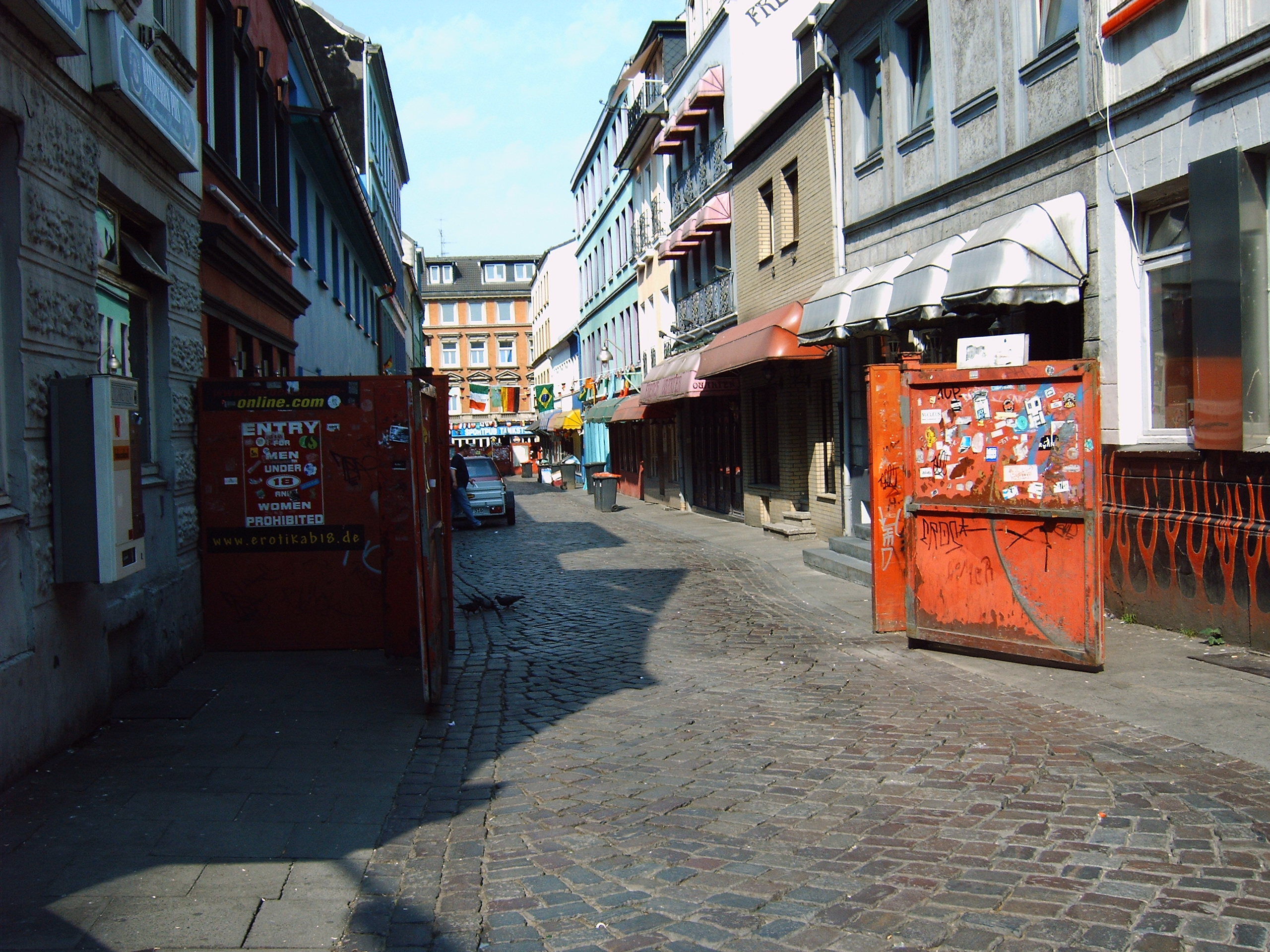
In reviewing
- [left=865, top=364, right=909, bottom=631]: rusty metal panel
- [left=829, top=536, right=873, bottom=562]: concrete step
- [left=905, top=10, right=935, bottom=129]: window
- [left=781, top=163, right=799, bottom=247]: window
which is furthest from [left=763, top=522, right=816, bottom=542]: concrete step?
[left=865, top=364, right=909, bottom=631]: rusty metal panel

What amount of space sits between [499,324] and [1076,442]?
270ft

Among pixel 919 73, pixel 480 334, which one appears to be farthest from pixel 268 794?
pixel 480 334

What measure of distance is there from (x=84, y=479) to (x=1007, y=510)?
5.91 meters

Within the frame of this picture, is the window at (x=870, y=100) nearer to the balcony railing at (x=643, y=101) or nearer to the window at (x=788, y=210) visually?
the window at (x=788, y=210)

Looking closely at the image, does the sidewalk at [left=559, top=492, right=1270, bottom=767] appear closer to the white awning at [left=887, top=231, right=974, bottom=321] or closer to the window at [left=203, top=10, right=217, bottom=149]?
the white awning at [left=887, top=231, right=974, bottom=321]

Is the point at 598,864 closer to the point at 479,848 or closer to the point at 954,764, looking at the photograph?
the point at 479,848

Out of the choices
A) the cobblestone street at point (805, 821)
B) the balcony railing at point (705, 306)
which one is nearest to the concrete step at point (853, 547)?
the cobblestone street at point (805, 821)

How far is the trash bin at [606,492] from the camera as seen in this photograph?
2822 centimetres

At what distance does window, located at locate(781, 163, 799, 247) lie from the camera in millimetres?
18469

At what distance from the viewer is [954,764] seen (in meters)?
5.31

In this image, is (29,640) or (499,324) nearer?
(29,640)

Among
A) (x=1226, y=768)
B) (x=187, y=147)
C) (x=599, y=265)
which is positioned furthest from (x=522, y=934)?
(x=599, y=265)

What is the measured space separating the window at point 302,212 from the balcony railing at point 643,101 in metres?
14.4

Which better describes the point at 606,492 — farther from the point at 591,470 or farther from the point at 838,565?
the point at 838,565
